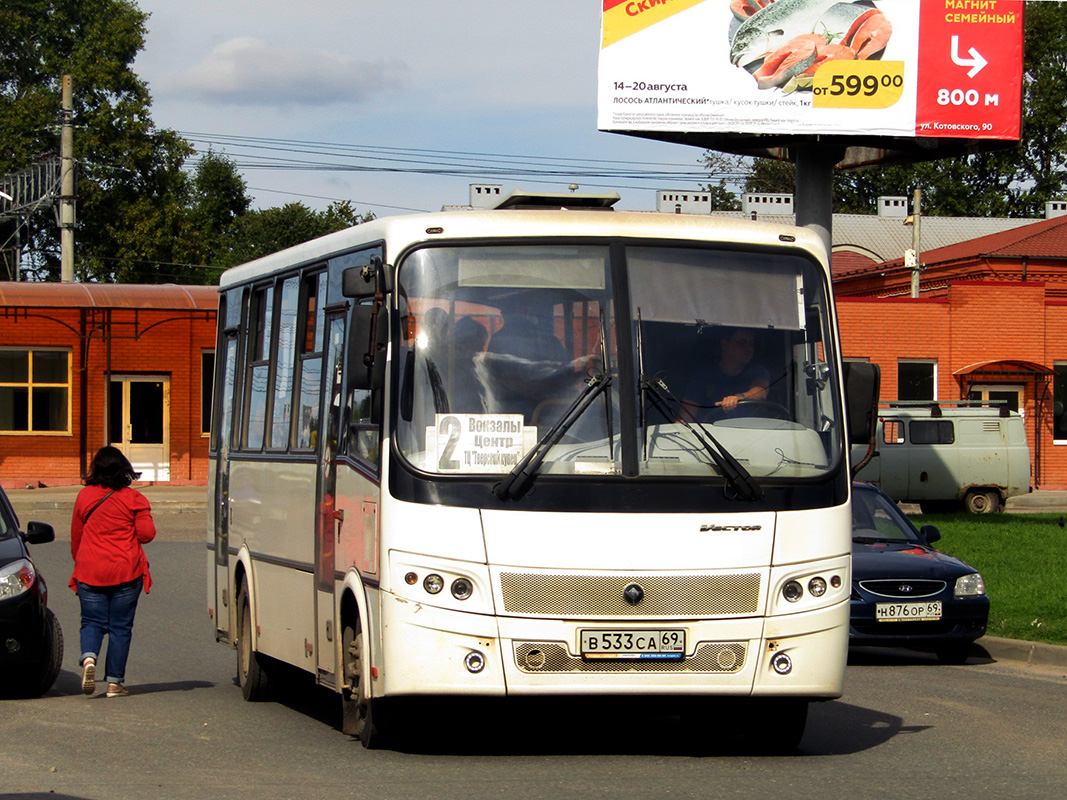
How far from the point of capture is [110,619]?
10.9 m

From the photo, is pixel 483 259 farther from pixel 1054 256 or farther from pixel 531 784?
pixel 1054 256

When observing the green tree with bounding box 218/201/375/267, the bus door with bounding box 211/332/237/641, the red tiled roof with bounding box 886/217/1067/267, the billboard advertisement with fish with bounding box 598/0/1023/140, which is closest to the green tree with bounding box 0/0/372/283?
the green tree with bounding box 218/201/375/267

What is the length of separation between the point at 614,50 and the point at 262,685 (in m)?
15.4

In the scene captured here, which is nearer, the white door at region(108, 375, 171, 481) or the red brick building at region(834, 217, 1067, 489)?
the white door at region(108, 375, 171, 481)

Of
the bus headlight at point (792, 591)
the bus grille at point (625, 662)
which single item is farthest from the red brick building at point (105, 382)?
the bus headlight at point (792, 591)

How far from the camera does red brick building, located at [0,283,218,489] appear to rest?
37.6 m

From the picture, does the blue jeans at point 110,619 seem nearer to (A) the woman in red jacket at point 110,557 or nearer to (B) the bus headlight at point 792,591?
→ (A) the woman in red jacket at point 110,557

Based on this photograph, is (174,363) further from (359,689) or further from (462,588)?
(462,588)

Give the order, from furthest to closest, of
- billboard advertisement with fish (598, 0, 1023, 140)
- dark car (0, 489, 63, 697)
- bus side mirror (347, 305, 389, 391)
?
billboard advertisement with fish (598, 0, 1023, 140), dark car (0, 489, 63, 697), bus side mirror (347, 305, 389, 391)

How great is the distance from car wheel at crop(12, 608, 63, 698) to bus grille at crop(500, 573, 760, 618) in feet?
14.5

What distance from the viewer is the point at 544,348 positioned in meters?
8.06

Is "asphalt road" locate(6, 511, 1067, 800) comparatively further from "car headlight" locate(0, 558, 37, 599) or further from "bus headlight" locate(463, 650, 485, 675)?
"car headlight" locate(0, 558, 37, 599)

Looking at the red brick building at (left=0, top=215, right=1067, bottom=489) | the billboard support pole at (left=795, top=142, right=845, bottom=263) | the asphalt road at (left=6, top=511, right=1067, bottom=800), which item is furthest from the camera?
the red brick building at (left=0, top=215, right=1067, bottom=489)

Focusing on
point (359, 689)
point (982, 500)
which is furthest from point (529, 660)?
point (982, 500)
